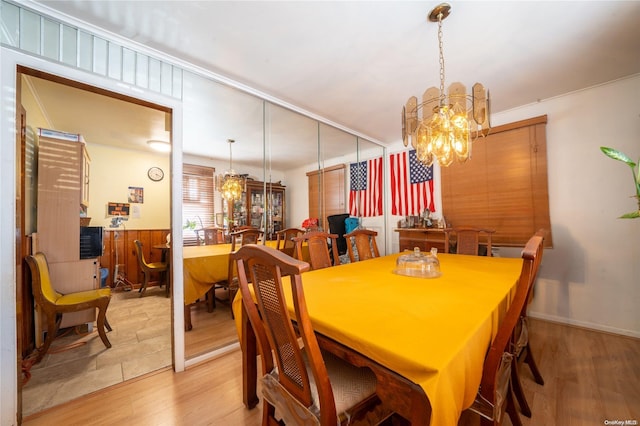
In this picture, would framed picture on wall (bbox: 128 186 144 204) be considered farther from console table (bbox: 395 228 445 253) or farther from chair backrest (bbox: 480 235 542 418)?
chair backrest (bbox: 480 235 542 418)

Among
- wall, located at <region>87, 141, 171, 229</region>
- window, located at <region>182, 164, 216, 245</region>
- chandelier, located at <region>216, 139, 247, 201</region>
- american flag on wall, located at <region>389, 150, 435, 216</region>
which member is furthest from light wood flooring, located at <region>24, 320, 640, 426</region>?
wall, located at <region>87, 141, 171, 229</region>

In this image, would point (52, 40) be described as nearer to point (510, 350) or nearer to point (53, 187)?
point (53, 187)

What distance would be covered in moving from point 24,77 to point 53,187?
1.05 meters

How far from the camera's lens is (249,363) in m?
1.51

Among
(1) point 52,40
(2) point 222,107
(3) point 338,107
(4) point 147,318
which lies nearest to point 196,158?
(2) point 222,107

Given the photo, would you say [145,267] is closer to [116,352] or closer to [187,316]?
[116,352]

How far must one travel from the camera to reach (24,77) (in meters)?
2.22

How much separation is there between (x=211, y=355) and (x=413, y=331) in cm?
208

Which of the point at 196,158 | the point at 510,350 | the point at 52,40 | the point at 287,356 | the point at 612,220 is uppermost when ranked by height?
the point at 52,40

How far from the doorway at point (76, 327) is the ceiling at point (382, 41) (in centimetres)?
59

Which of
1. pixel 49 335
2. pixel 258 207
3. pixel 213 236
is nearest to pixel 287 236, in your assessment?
pixel 258 207

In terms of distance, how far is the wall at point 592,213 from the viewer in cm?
241

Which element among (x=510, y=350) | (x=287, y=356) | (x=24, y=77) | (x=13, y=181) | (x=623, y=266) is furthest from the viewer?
(x=623, y=266)

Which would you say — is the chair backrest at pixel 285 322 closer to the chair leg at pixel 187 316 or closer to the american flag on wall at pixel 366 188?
the chair leg at pixel 187 316
